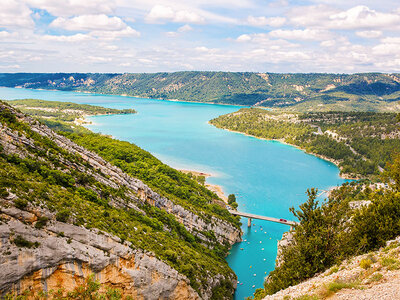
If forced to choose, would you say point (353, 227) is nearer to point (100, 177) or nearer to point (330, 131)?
point (100, 177)

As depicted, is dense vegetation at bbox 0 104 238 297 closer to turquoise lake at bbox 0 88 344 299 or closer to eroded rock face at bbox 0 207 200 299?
eroded rock face at bbox 0 207 200 299

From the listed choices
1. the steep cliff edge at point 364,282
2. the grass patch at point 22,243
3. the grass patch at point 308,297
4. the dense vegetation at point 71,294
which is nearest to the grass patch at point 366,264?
the steep cliff edge at point 364,282

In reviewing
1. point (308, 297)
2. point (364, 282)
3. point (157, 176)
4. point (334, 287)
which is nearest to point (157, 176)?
point (157, 176)

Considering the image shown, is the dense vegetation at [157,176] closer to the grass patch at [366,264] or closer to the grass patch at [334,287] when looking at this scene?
the grass patch at [366,264]

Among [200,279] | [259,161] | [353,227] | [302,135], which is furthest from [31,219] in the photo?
[302,135]

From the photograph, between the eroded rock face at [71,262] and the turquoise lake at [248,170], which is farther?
the turquoise lake at [248,170]

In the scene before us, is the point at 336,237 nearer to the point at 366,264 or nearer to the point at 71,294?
the point at 366,264
